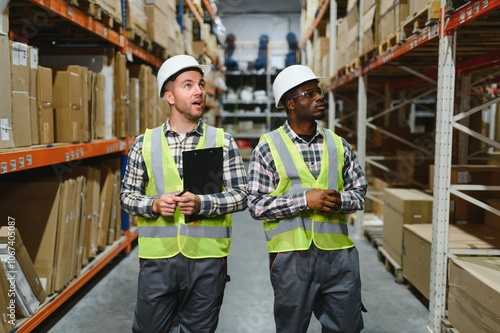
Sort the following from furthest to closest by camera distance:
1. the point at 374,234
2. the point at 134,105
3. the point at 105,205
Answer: the point at 374,234 → the point at 134,105 → the point at 105,205

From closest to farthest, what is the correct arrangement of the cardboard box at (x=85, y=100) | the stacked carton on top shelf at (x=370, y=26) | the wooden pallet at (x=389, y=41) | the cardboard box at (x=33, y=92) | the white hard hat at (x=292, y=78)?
1. the white hard hat at (x=292, y=78)
2. the cardboard box at (x=33, y=92)
3. the cardboard box at (x=85, y=100)
4. the wooden pallet at (x=389, y=41)
5. the stacked carton on top shelf at (x=370, y=26)

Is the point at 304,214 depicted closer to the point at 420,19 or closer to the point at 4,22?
the point at 4,22

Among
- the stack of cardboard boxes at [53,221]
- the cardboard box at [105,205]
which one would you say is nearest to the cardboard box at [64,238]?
the stack of cardboard boxes at [53,221]

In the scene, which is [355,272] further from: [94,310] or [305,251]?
[94,310]

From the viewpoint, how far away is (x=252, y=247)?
5898mm

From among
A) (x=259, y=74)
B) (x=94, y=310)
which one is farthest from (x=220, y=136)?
(x=259, y=74)

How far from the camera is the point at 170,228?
234 cm

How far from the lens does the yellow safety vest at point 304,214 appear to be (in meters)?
2.35

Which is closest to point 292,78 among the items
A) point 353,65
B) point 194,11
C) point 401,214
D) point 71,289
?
point 71,289

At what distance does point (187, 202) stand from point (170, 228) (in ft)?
0.74

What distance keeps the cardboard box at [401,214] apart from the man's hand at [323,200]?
257 cm

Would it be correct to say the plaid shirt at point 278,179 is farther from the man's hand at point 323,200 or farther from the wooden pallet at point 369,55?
the wooden pallet at point 369,55

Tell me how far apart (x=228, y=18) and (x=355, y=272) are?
57.6 ft

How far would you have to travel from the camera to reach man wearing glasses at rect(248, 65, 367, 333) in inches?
90.8
